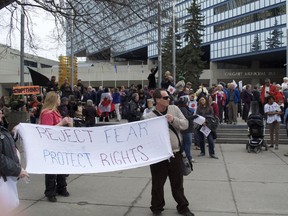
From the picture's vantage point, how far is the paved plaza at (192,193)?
605 cm

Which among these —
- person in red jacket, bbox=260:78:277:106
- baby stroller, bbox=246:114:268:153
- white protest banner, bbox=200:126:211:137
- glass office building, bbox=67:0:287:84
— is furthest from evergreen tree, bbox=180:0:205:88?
white protest banner, bbox=200:126:211:137

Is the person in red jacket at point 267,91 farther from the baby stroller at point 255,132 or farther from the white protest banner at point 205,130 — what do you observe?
the white protest banner at point 205,130

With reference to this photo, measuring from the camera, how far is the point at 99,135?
606cm

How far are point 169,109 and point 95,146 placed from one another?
4.27 ft

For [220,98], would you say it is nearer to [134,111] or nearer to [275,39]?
[134,111]

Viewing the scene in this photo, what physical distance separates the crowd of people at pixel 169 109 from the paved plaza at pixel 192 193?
1.42ft

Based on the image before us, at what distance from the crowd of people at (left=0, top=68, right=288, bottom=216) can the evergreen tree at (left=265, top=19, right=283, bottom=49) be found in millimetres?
42777

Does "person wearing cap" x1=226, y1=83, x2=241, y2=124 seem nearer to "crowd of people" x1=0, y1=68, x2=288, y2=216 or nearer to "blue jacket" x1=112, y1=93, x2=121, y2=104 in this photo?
"crowd of people" x1=0, y1=68, x2=288, y2=216

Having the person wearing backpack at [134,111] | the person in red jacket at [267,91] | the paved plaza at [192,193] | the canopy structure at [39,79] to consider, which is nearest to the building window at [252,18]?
the person in red jacket at [267,91]

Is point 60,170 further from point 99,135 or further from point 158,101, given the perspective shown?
point 158,101

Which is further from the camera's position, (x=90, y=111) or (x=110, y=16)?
(x=90, y=111)

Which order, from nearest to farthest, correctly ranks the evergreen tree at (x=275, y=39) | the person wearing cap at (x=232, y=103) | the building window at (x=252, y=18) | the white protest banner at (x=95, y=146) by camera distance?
the white protest banner at (x=95, y=146) < the person wearing cap at (x=232, y=103) < the evergreen tree at (x=275, y=39) < the building window at (x=252, y=18)

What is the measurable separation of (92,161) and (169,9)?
6.72 m

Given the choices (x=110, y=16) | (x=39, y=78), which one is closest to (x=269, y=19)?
(x=39, y=78)
